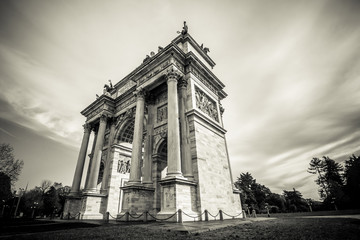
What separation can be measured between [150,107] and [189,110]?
4604 millimetres

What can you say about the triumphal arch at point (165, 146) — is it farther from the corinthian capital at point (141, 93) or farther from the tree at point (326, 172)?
the tree at point (326, 172)

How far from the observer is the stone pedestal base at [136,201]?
10.9 metres

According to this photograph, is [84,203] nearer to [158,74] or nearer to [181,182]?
[181,182]

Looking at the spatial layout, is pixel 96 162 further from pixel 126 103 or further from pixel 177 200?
pixel 177 200

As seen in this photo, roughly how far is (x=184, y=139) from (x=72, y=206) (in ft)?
45.0

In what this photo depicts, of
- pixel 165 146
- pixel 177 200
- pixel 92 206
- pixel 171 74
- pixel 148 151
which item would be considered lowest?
pixel 92 206

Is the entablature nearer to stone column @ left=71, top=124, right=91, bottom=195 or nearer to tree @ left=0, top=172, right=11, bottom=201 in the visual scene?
stone column @ left=71, top=124, right=91, bottom=195

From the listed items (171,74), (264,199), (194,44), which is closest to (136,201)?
(171,74)

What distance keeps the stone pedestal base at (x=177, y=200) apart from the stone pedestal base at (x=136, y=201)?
2.31 metres

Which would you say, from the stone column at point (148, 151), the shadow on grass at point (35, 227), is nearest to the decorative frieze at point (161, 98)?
the stone column at point (148, 151)

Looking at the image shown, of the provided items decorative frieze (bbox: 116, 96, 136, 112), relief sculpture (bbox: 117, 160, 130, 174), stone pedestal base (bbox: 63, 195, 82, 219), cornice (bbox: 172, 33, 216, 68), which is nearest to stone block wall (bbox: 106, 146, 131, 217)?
relief sculpture (bbox: 117, 160, 130, 174)

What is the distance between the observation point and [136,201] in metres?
11.2

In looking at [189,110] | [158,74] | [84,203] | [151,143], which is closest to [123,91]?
[158,74]

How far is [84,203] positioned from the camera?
48.2 feet
